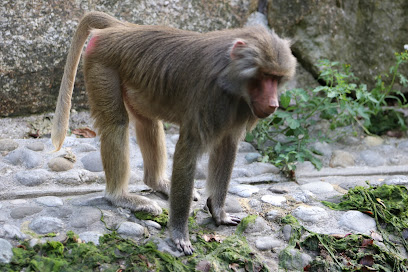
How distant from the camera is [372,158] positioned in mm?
7055

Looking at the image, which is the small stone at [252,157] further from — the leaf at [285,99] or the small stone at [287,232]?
the small stone at [287,232]

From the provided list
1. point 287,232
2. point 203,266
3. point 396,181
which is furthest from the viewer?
point 396,181

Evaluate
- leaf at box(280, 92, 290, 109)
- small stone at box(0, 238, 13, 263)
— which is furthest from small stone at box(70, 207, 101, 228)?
leaf at box(280, 92, 290, 109)

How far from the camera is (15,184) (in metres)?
5.36

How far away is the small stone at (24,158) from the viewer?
18.9 feet

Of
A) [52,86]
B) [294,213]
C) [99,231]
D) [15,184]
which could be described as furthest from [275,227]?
[52,86]

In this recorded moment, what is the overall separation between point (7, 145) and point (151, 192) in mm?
1773

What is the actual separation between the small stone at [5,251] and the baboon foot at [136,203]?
3.71 ft

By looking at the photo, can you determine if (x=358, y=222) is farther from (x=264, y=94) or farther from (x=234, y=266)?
(x=264, y=94)

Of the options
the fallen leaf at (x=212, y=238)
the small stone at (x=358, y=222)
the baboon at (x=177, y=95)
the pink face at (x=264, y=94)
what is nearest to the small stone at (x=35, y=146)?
the baboon at (x=177, y=95)

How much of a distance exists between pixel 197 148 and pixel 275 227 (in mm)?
1331

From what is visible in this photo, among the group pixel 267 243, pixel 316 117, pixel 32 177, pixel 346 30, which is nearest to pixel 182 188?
pixel 267 243

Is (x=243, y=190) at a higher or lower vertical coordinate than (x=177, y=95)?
lower

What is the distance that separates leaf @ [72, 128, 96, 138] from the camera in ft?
22.2
